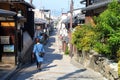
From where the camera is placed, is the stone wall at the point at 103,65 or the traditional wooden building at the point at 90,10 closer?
the stone wall at the point at 103,65

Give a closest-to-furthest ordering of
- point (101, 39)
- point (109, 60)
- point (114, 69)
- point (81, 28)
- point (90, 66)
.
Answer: point (114, 69) < point (109, 60) < point (101, 39) < point (90, 66) < point (81, 28)

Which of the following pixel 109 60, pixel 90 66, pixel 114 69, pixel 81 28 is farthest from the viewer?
pixel 81 28

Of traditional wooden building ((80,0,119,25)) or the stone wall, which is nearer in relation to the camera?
the stone wall

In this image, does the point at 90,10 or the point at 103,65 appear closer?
the point at 103,65

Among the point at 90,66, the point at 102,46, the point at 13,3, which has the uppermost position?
the point at 13,3

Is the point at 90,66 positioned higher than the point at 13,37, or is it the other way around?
the point at 13,37

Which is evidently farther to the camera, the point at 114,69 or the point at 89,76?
the point at 89,76

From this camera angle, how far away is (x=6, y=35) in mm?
19891

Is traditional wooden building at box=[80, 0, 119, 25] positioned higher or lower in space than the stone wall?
higher

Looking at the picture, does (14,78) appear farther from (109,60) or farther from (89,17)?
(89,17)

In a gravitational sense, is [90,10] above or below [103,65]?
above

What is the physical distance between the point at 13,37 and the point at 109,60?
7.08 m

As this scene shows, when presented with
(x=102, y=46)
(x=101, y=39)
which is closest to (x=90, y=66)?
(x=101, y=39)

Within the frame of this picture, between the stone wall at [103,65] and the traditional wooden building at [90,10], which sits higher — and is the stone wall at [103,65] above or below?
below
